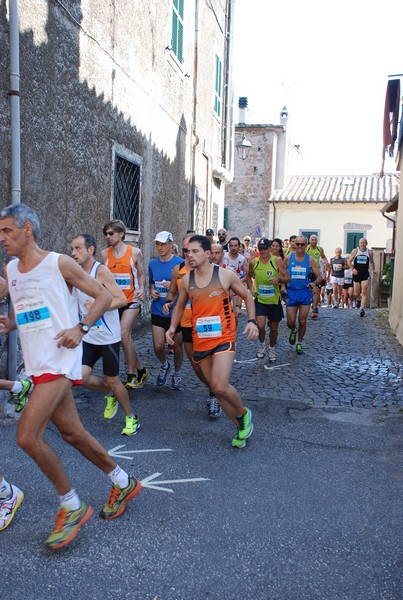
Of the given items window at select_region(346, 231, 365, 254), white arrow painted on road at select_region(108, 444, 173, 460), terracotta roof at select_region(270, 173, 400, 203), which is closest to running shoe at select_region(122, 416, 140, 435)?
white arrow painted on road at select_region(108, 444, 173, 460)

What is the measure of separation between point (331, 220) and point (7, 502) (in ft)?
119

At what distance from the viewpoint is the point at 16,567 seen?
3.12m

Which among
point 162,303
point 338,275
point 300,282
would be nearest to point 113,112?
point 162,303

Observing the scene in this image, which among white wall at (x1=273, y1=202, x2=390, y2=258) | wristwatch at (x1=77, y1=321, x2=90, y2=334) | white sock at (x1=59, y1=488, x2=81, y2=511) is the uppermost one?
white wall at (x1=273, y1=202, x2=390, y2=258)

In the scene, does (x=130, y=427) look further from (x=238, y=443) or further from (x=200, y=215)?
(x=200, y=215)

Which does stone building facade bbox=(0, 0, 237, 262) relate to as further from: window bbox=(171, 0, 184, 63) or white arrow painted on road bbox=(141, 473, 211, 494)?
white arrow painted on road bbox=(141, 473, 211, 494)

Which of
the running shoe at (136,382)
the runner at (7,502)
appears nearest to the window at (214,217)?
the running shoe at (136,382)

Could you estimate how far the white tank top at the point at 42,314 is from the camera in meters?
3.34

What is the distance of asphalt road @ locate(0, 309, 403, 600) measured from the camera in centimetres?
304

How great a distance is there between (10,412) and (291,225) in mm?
34395

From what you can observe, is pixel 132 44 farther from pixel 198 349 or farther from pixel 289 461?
pixel 289 461

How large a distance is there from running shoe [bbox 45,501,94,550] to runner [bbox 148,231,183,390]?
3.69 m

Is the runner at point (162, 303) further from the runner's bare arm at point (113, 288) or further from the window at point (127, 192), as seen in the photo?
the window at point (127, 192)

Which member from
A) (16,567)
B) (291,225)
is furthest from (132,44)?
(291,225)
